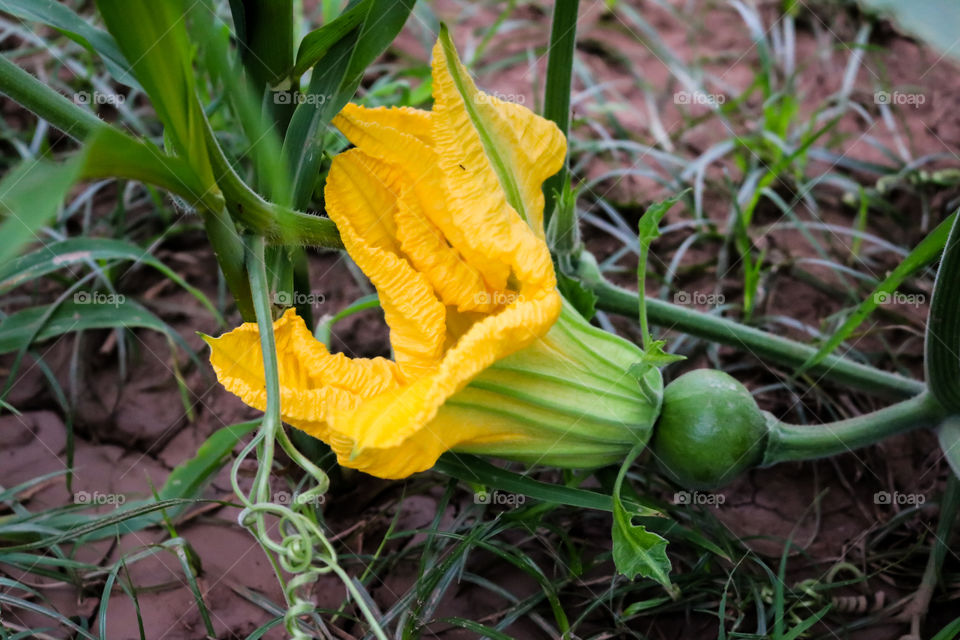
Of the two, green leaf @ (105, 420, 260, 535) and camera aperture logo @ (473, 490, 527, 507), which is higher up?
green leaf @ (105, 420, 260, 535)

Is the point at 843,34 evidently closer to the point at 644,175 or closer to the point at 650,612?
the point at 644,175

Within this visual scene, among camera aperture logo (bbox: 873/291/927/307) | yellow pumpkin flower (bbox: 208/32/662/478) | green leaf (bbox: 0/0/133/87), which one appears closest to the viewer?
yellow pumpkin flower (bbox: 208/32/662/478)

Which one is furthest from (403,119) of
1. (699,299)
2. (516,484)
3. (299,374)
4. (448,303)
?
(699,299)

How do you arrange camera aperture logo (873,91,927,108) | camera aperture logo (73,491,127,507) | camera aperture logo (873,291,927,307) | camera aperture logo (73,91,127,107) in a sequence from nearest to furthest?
camera aperture logo (73,491,127,507) < camera aperture logo (873,291,927,307) < camera aperture logo (73,91,127,107) < camera aperture logo (873,91,927,108)

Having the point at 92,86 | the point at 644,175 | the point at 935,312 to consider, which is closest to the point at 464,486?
the point at 935,312

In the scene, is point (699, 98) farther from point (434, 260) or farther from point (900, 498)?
point (434, 260)

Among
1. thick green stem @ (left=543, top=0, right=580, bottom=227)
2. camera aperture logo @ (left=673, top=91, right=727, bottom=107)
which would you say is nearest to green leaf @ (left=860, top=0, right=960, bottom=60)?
thick green stem @ (left=543, top=0, right=580, bottom=227)

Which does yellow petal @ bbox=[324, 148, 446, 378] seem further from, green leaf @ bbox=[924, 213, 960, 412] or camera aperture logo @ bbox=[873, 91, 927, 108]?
camera aperture logo @ bbox=[873, 91, 927, 108]

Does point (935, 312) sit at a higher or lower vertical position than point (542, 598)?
higher
